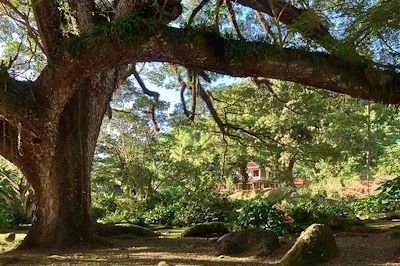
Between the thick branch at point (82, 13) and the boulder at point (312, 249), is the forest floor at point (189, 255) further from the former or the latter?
the thick branch at point (82, 13)

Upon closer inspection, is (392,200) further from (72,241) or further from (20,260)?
(20,260)

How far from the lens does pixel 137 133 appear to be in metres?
14.4

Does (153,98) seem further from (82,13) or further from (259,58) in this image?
(259,58)

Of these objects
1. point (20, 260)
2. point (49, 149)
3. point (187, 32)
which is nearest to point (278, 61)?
point (187, 32)

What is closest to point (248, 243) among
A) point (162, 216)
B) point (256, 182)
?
point (162, 216)

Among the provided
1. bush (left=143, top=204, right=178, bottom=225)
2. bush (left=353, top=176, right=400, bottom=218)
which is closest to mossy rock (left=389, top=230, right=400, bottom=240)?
bush (left=353, top=176, right=400, bottom=218)

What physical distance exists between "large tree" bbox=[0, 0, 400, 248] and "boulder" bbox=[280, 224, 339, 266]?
1.99 m

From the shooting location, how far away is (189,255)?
233 inches

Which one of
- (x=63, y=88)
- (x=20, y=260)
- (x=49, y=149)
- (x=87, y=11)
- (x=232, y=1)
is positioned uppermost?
(x=232, y=1)

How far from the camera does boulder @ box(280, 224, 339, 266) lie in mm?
4695

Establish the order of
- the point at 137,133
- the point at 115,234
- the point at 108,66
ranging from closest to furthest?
the point at 108,66 → the point at 115,234 → the point at 137,133

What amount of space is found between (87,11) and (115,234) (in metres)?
4.36

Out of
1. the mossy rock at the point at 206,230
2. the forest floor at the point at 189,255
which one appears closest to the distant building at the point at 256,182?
the mossy rock at the point at 206,230

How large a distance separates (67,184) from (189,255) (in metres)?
2.53
